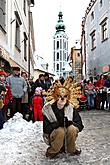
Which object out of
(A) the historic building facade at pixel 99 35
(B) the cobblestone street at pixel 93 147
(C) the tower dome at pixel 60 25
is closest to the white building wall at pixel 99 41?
(A) the historic building facade at pixel 99 35

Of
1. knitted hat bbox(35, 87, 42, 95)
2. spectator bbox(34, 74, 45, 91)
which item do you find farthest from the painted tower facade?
knitted hat bbox(35, 87, 42, 95)

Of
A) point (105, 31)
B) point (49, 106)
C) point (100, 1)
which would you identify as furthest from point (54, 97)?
point (100, 1)

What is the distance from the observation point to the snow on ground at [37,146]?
223 inches

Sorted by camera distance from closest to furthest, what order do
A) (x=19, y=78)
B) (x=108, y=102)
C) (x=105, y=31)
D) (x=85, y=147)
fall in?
(x=85, y=147) → (x=19, y=78) → (x=108, y=102) → (x=105, y=31)

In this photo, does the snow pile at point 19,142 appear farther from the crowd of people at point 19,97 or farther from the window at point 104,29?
the window at point 104,29

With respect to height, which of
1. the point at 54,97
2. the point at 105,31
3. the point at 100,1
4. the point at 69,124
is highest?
the point at 100,1

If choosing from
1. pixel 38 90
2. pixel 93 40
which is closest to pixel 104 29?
pixel 93 40

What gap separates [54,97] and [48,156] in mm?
1013

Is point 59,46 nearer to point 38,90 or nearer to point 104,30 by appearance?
point 104,30

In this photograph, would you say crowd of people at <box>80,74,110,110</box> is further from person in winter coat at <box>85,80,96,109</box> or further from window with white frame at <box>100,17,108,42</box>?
window with white frame at <box>100,17,108,42</box>

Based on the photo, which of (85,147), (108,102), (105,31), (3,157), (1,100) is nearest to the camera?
(3,157)

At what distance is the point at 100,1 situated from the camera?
24.2m

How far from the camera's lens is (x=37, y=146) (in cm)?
680

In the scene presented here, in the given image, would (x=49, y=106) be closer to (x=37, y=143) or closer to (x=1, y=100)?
(x=37, y=143)
